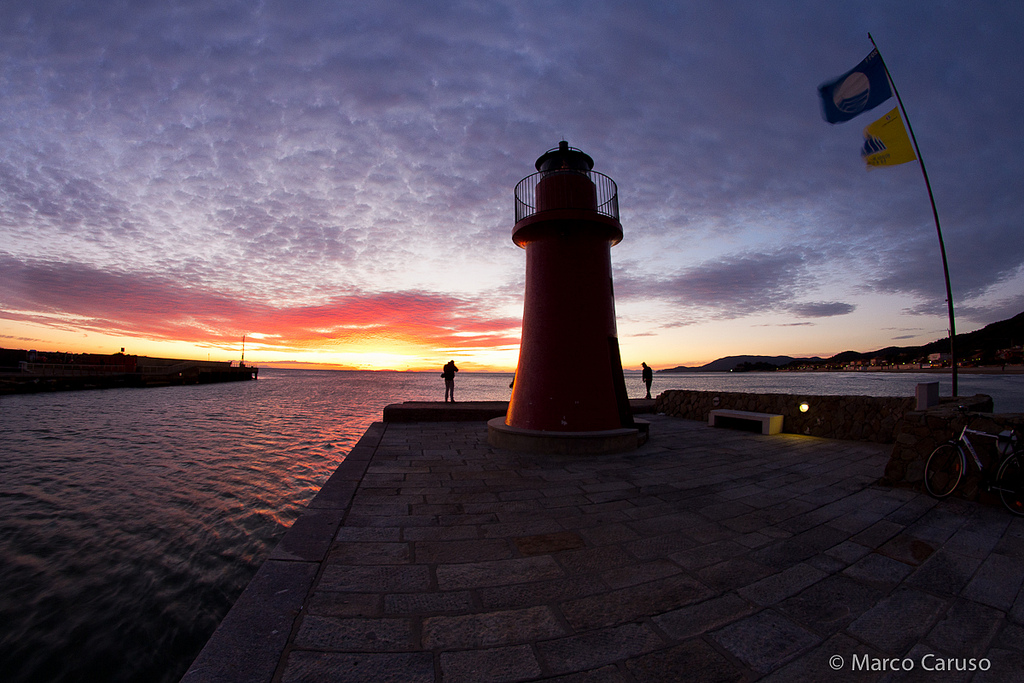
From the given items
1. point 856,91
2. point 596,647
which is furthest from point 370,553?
point 856,91

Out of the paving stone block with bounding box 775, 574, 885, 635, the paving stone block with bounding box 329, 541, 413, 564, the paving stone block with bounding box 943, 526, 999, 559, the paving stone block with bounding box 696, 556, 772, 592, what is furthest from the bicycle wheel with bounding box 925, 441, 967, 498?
the paving stone block with bounding box 329, 541, 413, 564

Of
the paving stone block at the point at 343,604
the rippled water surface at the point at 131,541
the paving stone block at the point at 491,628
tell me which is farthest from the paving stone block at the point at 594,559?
the rippled water surface at the point at 131,541

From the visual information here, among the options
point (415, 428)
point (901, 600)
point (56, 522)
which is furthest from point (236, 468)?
point (901, 600)

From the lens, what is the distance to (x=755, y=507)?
436cm

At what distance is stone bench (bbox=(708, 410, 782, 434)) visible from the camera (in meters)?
9.39

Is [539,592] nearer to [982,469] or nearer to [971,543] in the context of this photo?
[971,543]

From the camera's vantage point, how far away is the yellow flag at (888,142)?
27.9 feet

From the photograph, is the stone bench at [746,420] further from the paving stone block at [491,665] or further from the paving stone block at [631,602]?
the paving stone block at [491,665]

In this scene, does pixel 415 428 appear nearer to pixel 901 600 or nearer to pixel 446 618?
pixel 446 618

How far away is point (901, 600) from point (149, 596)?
6.42m

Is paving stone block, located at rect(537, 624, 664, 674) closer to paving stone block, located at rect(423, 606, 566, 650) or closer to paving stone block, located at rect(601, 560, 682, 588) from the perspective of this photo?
paving stone block, located at rect(423, 606, 566, 650)

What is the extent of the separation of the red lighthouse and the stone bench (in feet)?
11.9

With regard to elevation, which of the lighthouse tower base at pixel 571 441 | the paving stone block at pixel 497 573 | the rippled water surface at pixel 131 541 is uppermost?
the lighthouse tower base at pixel 571 441

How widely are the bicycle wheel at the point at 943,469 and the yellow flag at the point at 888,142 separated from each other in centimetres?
700
